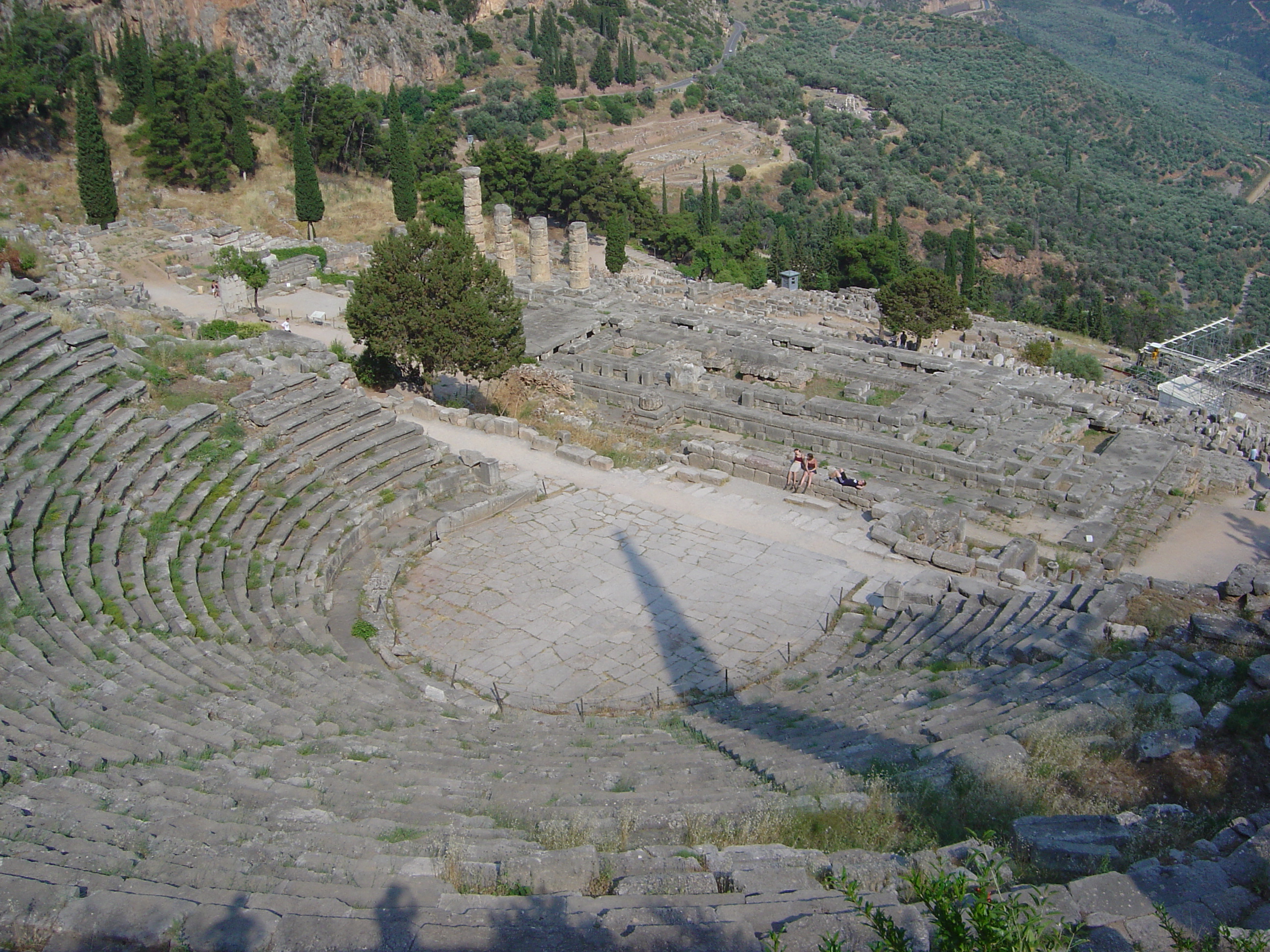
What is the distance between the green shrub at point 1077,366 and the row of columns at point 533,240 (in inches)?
699

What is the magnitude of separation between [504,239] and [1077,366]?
21944 mm

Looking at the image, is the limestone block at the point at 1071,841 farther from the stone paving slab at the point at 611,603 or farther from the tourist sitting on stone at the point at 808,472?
the tourist sitting on stone at the point at 808,472

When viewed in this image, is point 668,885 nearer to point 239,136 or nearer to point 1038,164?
point 239,136

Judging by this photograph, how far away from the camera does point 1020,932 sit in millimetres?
4543

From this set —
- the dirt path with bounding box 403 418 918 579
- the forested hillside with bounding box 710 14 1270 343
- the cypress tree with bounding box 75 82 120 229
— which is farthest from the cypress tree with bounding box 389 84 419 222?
the forested hillside with bounding box 710 14 1270 343

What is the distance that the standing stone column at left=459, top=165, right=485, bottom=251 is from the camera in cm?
3744

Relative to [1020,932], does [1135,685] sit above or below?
below

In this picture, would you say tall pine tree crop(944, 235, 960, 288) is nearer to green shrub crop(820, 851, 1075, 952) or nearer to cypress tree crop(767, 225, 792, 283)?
cypress tree crop(767, 225, 792, 283)

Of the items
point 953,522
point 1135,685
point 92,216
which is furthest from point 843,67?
point 1135,685

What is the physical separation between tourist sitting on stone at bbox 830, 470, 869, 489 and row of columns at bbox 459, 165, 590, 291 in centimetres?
1976

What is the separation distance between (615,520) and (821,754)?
26.5ft

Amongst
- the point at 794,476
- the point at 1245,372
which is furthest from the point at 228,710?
the point at 1245,372

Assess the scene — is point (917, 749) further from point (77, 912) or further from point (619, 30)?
point (619, 30)

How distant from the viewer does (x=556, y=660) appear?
13062 millimetres
